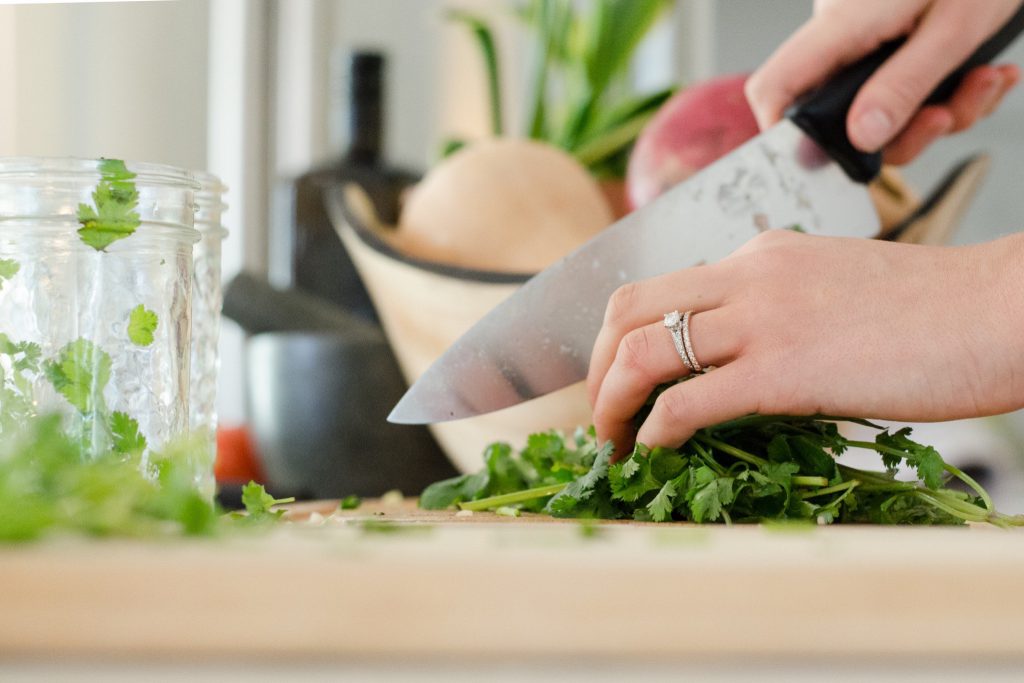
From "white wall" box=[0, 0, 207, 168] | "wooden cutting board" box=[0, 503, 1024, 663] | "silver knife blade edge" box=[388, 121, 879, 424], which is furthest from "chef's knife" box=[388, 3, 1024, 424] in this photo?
"white wall" box=[0, 0, 207, 168]

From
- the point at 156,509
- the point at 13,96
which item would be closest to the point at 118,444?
the point at 156,509

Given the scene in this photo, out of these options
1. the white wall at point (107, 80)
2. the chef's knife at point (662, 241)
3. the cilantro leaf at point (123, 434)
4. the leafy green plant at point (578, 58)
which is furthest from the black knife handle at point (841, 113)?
the white wall at point (107, 80)

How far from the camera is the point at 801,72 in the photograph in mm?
1021

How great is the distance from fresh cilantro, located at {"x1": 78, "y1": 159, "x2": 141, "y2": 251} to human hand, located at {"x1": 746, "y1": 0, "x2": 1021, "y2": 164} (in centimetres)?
65

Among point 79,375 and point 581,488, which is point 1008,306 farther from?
point 79,375

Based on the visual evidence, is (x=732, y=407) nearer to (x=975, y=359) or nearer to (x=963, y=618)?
(x=975, y=359)

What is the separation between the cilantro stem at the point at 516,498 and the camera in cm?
75

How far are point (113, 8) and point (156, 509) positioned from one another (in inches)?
71.0

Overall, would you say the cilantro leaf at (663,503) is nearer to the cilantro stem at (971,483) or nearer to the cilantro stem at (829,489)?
the cilantro stem at (829,489)

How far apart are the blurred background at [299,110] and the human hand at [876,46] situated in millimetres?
577

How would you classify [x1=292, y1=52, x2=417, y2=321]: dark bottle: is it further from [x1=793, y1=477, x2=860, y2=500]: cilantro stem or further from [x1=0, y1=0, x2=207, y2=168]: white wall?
[x1=793, y1=477, x2=860, y2=500]: cilantro stem

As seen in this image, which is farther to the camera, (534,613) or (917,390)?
(917,390)

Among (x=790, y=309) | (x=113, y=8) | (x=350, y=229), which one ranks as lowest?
(x=790, y=309)

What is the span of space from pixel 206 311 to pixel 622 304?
0.36 m
